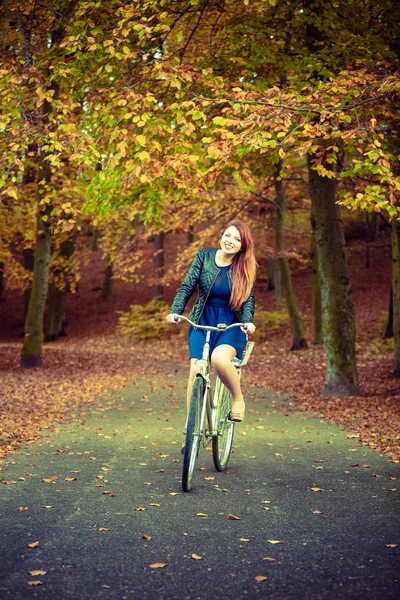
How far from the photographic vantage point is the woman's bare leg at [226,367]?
6395 millimetres

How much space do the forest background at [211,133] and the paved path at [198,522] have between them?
1175 millimetres

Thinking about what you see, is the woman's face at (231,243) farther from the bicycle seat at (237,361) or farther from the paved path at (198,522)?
the paved path at (198,522)

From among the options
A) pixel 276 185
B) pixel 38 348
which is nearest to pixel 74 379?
pixel 38 348

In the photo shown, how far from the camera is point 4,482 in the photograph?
6355mm

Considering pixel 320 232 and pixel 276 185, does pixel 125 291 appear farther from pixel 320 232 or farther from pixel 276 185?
pixel 320 232

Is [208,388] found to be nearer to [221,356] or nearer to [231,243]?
[221,356]

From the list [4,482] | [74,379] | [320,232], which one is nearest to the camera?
[4,482]

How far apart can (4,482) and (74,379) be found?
394 inches

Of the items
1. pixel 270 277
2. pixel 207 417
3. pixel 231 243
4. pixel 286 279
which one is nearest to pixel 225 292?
pixel 231 243

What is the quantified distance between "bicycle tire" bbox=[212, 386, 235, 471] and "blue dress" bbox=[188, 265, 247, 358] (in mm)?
580

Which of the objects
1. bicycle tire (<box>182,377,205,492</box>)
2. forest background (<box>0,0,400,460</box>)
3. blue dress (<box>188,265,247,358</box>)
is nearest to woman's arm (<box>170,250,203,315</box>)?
blue dress (<box>188,265,247,358</box>)

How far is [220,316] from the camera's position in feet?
21.6

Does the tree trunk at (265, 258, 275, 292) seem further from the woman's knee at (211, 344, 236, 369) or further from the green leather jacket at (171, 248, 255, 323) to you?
the woman's knee at (211, 344, 236, 369)

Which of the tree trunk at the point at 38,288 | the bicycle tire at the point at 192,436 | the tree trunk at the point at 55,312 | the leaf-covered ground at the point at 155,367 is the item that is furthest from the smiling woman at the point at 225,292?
the tree trunk at the point at 55,312
